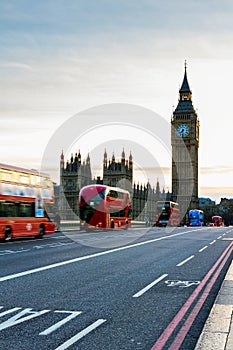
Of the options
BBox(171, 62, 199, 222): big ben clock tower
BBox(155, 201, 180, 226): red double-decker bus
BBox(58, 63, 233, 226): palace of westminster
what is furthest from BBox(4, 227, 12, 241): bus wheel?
BBox(171, 62, 199, 222): big ben clock tower

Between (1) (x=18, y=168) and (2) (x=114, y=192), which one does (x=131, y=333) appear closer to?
(1) (x=18, y=168)

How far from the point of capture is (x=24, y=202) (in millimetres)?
25734

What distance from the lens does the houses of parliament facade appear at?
99.9 metres

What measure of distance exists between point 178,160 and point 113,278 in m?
138

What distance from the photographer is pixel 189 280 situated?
11.9 metres

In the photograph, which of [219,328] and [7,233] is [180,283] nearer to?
[219,328]

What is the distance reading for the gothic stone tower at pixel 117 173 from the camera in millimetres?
99062

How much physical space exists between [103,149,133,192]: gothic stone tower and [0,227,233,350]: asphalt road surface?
82896mm

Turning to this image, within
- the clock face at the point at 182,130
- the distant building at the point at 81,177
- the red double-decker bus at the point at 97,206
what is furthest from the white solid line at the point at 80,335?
the clock face at the point at 182,130

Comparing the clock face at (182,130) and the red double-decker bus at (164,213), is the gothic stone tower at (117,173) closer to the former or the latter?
the red double-decker bus at (164,213)

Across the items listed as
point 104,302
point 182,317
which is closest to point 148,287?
point 104,302

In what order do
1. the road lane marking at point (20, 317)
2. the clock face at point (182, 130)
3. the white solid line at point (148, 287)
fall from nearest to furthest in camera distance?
1. the road lane marking at point (20, 317)
2. the white solid line at point (148, 287)
3. the clock face at point (182, 130)

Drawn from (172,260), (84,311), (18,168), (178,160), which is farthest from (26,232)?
(178,160)

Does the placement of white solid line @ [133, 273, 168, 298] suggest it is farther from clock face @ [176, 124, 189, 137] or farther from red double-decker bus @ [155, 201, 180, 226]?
clock face @ [176, 124, 189, 137]
